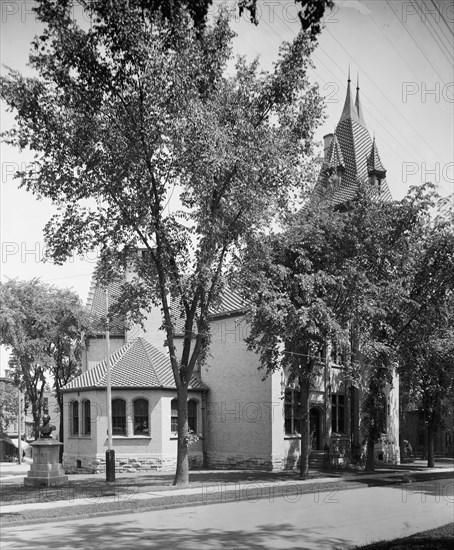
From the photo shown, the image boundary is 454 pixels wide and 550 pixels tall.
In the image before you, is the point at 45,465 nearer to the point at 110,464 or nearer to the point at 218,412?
the point at 110,464

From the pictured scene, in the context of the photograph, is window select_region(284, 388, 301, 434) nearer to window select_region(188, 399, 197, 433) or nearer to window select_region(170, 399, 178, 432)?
window select_region(188, 399, 197, 433)

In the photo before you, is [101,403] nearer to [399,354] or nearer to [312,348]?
[312,348]

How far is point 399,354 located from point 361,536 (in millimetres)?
18038

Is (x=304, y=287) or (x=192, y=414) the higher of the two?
(x=304, y=287)

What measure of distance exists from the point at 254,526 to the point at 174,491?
23.9ft

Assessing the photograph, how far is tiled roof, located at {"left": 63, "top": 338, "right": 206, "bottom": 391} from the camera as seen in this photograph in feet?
109

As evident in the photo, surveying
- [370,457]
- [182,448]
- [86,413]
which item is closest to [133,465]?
[86,413]

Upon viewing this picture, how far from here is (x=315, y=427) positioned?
3541 centimetres

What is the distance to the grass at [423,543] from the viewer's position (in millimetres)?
10278

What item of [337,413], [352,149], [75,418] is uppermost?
[352,149]

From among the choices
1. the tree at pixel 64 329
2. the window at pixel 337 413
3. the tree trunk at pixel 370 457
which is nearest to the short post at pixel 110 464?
the tree trunk at pixel 370 457

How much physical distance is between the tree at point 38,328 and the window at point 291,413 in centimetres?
1314

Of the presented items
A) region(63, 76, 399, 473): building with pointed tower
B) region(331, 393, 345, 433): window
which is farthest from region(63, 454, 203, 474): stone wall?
region(331, 393, 345, 433): window

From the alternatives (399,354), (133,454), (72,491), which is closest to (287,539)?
(72,491)
